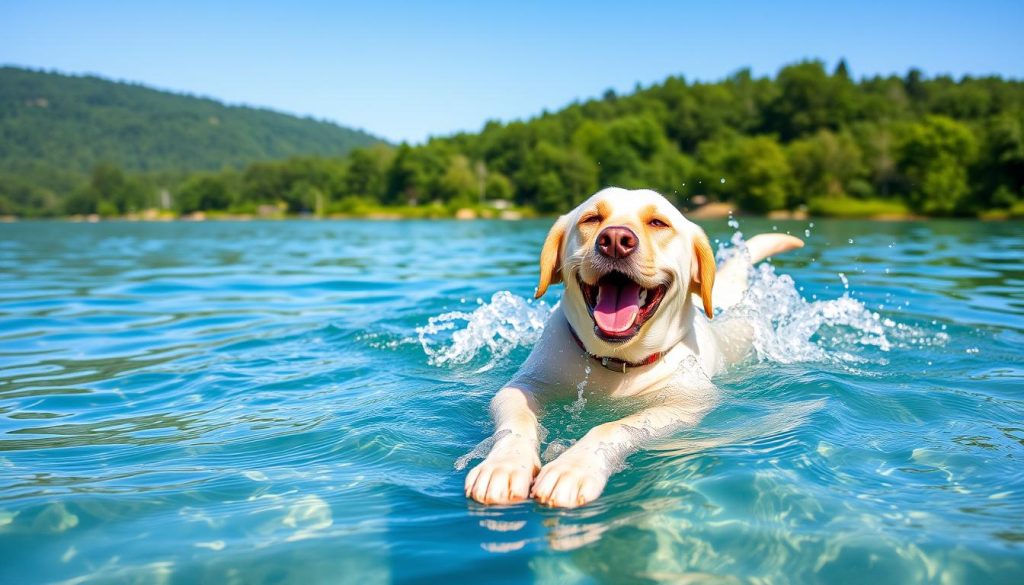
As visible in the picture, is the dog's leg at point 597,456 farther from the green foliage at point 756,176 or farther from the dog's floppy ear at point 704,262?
the green foliage at point 756,176

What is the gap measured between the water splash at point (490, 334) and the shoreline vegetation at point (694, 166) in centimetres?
1459

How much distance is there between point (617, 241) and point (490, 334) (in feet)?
10.5

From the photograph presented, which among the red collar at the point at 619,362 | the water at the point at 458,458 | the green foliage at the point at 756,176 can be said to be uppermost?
the green foliage at the point at 756,176

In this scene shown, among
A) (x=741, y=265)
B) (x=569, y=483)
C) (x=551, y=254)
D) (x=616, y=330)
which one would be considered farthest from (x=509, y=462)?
(x=741, y=265)

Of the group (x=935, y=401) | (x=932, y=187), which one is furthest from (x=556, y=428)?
(x=932, y=187)

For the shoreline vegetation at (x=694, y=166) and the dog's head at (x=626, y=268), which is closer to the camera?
the dog's head at (x=626, y=268)

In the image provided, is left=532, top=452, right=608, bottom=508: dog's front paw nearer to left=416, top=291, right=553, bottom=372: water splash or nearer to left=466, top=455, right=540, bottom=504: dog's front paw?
left=466, top=455, right=540, bottom=504: dog's front paw

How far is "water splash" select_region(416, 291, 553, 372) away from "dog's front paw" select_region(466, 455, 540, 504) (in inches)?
115

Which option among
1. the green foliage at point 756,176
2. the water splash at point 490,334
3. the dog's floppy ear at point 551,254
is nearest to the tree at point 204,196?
the green foliage at point 756,176

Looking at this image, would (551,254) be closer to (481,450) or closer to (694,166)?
(481,450)

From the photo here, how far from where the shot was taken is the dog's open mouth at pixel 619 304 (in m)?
3.67

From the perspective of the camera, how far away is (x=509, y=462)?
9.46 feet

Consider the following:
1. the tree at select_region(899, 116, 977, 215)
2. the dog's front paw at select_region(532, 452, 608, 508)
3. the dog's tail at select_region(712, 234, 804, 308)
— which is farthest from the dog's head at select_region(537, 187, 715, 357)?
the tree at select_region(899, 116, 977, 215)

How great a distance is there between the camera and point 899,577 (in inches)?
87.5
